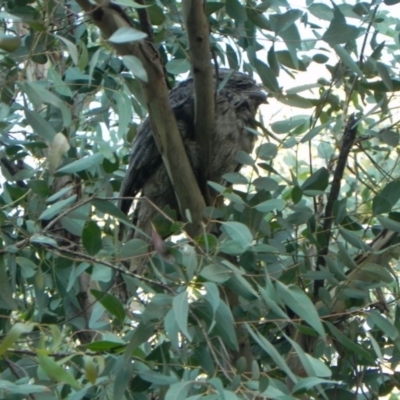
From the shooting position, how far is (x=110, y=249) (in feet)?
5.42

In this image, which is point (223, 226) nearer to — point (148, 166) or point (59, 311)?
point (59, 311)

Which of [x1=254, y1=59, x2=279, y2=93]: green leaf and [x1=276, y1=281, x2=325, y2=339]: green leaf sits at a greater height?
[x1=254, y1=59, x2=279, y2=93]: green leaf

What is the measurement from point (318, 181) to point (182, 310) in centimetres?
68

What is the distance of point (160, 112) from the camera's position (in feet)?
5.41

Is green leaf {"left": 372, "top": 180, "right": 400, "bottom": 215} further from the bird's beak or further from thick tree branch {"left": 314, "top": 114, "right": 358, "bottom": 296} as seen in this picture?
the bird's beak

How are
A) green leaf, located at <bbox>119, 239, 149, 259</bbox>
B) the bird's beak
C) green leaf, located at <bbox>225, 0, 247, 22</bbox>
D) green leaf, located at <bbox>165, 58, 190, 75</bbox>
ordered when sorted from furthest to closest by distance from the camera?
Answer: the bird's beak
green leaf, located at <bbox>165, 58, 190, 75</bbox>
green leaf, located at <bbox>225, 0, 247, 22</bbox>
green leaf, located at <bbox>119, 239, 149, 259</bbox>

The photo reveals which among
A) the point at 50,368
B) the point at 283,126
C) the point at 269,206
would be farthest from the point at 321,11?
the point at 50,368

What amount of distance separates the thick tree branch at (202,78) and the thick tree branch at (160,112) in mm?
98

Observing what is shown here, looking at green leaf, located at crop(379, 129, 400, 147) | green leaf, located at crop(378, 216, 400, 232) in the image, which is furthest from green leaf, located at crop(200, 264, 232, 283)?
green leaf, located at crop(379, 129, 400, 147)

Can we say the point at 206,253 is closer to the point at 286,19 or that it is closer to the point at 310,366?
the point at 310,366

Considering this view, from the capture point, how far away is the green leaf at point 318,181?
69.1 inches

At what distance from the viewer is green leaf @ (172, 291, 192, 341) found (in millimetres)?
1147

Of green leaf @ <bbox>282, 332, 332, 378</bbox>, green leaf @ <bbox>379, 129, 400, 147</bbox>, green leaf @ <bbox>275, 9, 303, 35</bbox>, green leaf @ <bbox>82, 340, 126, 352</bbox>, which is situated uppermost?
green leaf @ <bbox>275, 9, 303, 35</bbox>

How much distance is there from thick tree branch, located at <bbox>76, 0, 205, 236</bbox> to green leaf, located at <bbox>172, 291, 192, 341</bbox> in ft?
1.06
